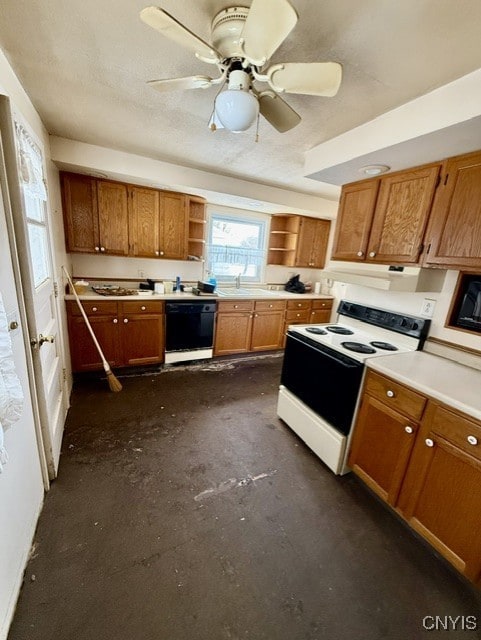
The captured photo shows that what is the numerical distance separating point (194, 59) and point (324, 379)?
1.98 m

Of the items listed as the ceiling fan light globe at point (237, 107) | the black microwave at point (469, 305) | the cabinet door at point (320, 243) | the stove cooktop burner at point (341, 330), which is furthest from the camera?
the cabinet door at point (320, 243)

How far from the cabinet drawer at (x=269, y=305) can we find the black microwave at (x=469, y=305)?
2.23m

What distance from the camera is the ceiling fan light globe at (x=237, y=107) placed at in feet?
3.51

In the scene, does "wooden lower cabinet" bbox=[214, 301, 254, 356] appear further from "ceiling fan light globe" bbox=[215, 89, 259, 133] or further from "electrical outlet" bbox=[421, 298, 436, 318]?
"ceiling fan light globe" bbox=[215, 89, 259, 133]

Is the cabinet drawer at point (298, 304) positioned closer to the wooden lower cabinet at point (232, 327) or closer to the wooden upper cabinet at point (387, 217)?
the wooden lower cabinet at point (232, 327)

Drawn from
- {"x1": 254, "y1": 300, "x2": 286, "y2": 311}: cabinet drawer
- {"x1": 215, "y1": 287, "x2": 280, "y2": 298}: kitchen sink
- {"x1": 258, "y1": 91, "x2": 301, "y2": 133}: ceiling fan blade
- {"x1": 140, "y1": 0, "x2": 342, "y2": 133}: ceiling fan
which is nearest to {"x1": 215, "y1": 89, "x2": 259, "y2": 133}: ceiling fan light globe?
{"x1": 140, "y1": 0, "x2": 342, "y2": 133}: ceiling fan

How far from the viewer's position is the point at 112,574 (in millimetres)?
1213

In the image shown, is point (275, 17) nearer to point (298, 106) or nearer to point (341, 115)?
point (298, 106)

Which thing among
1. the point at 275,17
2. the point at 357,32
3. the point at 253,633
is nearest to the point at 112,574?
the point at 253,633

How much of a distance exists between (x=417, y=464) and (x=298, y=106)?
2.13m

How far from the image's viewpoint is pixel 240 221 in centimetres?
404

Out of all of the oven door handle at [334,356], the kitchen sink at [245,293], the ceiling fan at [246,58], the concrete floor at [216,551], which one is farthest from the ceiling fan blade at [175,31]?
the kitchen sink at [245,293]

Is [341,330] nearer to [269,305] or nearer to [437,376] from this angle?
[437,376]

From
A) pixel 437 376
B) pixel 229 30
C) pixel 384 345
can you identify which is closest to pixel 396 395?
pixel 437 376
